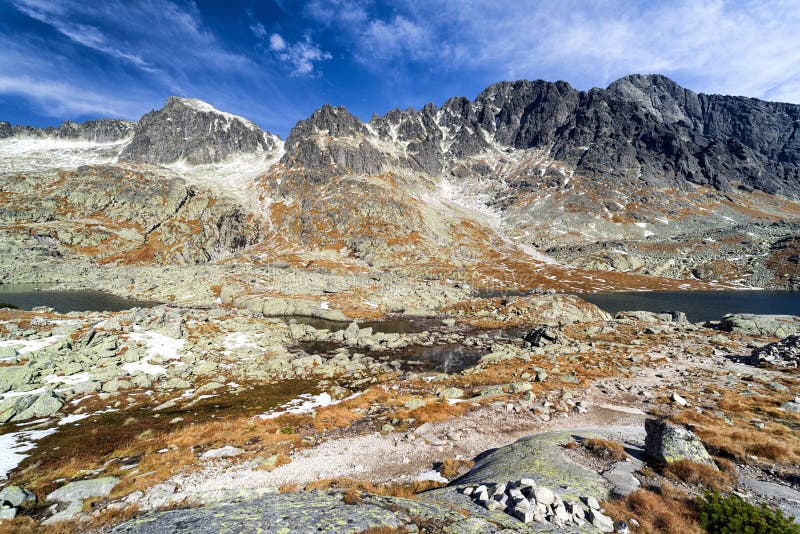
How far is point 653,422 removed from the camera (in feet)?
42.2

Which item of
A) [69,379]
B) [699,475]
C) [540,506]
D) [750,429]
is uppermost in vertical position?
[540,506]

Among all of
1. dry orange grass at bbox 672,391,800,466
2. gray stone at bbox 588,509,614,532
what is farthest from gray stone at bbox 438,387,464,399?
gray stone at bbox 588,509,614,532

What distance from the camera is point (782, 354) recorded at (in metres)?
29.6

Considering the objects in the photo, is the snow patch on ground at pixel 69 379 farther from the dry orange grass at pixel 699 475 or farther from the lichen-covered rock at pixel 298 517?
the dry orange grass at pixel 699 475

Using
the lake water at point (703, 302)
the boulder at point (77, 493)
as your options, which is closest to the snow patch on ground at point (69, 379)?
the boulder at point (77, 493)

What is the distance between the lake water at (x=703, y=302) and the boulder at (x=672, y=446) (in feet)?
237

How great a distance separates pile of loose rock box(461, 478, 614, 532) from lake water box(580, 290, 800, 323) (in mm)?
78269

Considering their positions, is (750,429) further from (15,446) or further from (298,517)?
(15,446)

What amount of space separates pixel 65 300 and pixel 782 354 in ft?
381

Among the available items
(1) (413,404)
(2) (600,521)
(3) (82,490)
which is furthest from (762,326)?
(3) (82,490)

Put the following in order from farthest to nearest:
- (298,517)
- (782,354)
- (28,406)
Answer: (782,354), (28,406), (298,517)

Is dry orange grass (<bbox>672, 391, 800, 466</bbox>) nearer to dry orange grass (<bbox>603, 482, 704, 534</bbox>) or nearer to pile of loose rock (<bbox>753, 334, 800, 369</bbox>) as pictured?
dry orange grass (<bbox>603, 482, 704, 534</bbox>)

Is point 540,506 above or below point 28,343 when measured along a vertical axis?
above

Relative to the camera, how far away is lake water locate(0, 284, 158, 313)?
6419 cm
